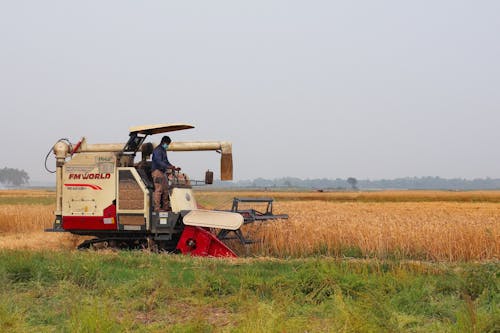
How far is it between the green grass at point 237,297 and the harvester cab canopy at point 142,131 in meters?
3.77

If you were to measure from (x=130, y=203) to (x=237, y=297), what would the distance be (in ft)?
21.6

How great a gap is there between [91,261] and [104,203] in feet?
12.5

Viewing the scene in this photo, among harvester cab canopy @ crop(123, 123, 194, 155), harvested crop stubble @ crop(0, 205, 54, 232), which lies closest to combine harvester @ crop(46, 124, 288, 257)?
harvester cab canopy @ crop(123, 123, 194, 155)

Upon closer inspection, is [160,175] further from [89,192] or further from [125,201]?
[89,192]

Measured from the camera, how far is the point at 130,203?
14273 millimetres

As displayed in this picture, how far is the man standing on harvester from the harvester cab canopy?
0.32 metres

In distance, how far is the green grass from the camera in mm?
6422

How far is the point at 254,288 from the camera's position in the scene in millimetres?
9094

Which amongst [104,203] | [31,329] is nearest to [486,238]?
[104,203]

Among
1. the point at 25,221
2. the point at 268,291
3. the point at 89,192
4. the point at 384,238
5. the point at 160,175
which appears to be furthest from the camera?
the point at 25,221

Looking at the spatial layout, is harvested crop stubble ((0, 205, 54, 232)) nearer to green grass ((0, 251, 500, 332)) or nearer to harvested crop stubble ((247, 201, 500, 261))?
harvested crop stubble ((247, 201, 500, 261))

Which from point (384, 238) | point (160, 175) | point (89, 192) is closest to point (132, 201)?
point (160, 175)

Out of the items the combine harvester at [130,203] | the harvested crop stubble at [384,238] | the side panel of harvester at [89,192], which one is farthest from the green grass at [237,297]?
the harvested crop stubble at [384,238]

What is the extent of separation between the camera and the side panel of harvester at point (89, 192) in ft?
47.1
